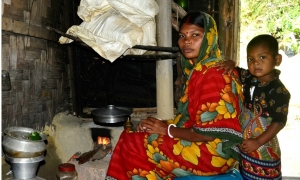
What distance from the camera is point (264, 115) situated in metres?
2.15

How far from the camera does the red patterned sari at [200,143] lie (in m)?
1.83

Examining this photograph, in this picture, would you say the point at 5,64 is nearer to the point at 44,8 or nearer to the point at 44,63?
the point at 44,63

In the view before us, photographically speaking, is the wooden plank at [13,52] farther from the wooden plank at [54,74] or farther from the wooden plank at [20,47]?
the wooden plank at [54,74]

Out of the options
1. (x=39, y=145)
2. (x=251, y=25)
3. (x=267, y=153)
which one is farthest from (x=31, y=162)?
(x=251, y=25)

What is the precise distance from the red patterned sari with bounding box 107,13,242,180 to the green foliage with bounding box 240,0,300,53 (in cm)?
534

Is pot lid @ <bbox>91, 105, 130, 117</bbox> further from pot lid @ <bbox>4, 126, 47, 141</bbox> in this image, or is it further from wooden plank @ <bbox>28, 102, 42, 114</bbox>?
pot lid @ <bbox>4, 126, 47, 141</bbox>

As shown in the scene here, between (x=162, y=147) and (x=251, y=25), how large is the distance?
19.4 ft

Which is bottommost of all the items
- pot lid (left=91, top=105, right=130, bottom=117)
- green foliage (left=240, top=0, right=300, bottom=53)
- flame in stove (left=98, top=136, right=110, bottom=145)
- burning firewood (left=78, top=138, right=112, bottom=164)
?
burning firewood (left=78, top=138, right=112, bottom=164)

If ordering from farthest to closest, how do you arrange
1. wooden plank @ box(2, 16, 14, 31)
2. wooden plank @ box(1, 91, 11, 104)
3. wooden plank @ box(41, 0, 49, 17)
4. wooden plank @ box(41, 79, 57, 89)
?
wooden plank @ box(41, 79, 57, 89), wooden plank @ box(41, 0, 49, 17), wooden plank @ box(1, 91, 11, 104), wooden plank @ box(2, 16, 14, 31)

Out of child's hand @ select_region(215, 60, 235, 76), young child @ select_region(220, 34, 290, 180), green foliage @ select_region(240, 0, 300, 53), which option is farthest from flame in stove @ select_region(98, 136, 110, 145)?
green foliage @ select_region(240, 0, 300, 53)

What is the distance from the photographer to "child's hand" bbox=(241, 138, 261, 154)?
209 centimetres

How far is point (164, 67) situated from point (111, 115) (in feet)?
2.39

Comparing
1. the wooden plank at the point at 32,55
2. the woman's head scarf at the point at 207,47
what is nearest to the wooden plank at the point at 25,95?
the wooden plank at the point at 32,55

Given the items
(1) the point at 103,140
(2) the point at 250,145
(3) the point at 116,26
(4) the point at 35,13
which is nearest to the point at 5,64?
(4) the point at 35,13
